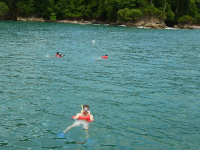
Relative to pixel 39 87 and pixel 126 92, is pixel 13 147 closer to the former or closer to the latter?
pixel 39 87

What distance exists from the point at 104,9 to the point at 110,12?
630 cm

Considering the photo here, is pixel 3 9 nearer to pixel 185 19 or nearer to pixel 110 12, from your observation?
pixel 110 12

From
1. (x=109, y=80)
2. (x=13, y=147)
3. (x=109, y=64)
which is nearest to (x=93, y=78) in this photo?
(x=109, y=80)

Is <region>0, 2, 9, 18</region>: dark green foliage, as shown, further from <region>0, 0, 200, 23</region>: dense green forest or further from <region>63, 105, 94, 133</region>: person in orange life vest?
<region>63, 105, 94, 133</region>: person in orange life vest

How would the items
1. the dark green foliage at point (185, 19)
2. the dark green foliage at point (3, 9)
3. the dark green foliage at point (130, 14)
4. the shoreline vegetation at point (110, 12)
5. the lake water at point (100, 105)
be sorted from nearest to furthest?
the lake water at point (100, 105) < the dark green foliage at point (130, 14) < the dark green foliage at point (3, 9) < the shoreline vegetation at point (110, 12) < the dark green foliage at point (185, 19)

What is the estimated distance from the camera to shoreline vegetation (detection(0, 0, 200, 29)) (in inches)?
3947

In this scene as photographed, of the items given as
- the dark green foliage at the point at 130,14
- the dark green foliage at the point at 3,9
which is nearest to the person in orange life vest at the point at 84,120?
the dark green foliage at the point at 130,14

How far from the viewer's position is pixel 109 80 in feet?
61.2

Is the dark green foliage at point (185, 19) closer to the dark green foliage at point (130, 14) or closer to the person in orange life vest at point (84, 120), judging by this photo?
the dark green foliage at point (130, 14)

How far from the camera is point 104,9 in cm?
11588

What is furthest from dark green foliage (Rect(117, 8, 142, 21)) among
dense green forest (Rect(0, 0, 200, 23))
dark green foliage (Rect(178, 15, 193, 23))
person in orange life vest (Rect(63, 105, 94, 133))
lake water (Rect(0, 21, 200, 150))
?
person in orange life vest (Rect(63, 105, 94, 133))

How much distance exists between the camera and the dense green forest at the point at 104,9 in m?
100

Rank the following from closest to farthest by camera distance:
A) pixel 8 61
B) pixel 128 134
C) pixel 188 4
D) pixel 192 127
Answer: pixel 128 134
pixel 192 127
pixel 8 61
pixel 188 4

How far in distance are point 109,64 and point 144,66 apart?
3.84m
